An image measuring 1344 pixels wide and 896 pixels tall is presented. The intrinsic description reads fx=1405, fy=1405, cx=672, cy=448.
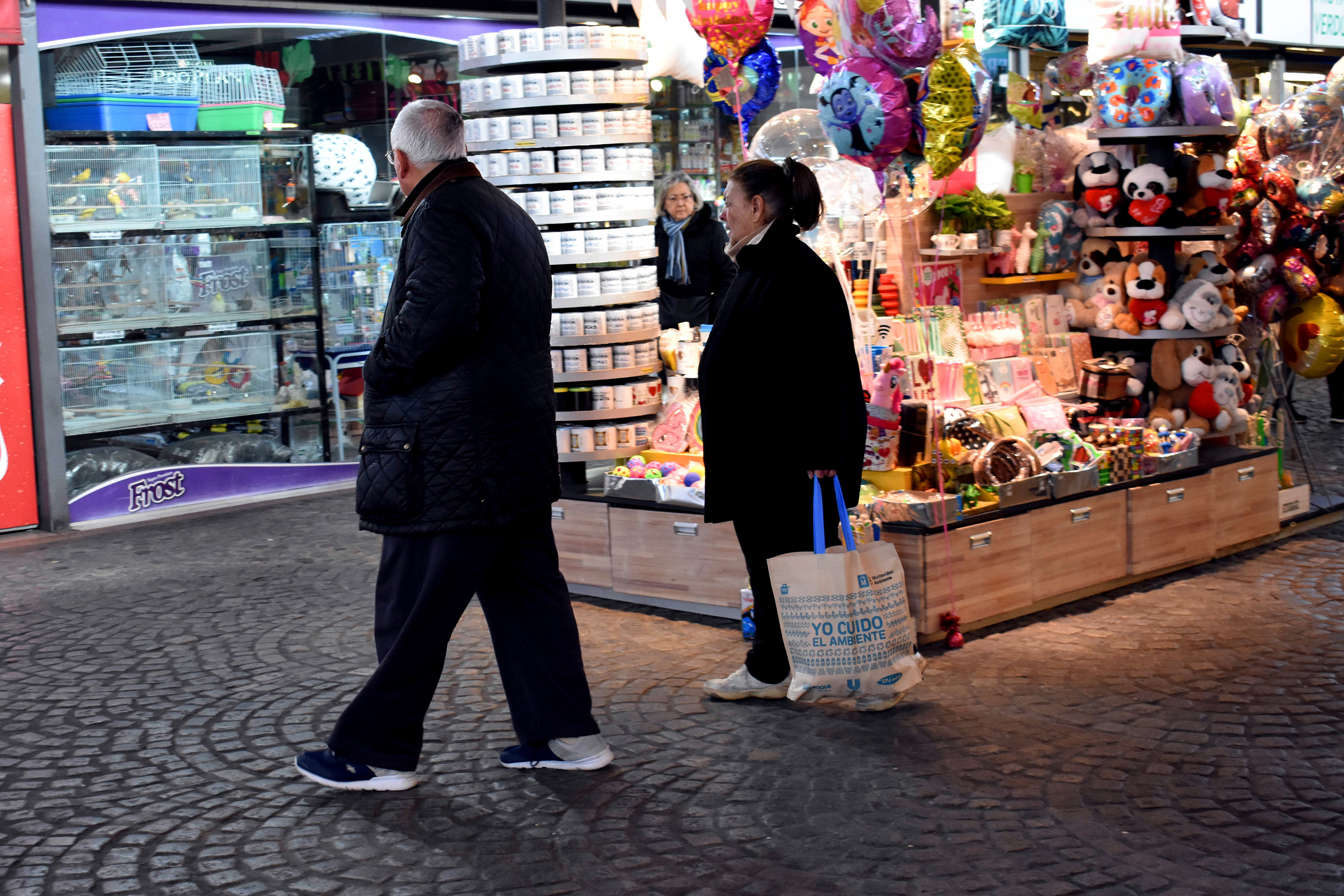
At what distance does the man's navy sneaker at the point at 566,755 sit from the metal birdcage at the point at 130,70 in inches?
235

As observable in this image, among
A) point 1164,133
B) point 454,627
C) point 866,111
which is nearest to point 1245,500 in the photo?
point 1164,133

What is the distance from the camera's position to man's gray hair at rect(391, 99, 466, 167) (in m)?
4.00

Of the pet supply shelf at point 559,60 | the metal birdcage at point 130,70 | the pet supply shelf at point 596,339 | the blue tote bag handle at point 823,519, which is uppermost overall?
the metal birdcage at point 130,70

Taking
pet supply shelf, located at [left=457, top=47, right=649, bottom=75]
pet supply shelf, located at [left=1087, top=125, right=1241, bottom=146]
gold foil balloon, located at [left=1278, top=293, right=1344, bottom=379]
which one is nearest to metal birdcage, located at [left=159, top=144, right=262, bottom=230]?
pet supply shelf, located at [left=457, top=47, right=649, bottom=75]

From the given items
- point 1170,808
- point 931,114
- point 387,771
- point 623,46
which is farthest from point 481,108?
point 1170,808

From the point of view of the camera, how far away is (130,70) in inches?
339

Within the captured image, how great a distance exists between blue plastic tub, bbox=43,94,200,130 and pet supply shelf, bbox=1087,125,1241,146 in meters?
5.60

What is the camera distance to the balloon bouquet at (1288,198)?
25.6ft

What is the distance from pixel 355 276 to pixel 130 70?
79.8 inches

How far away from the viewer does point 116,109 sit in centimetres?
850

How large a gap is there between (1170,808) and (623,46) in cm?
429

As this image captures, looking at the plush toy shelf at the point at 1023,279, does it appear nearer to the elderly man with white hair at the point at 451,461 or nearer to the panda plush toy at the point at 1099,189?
the panda plush toy at the point at 1099,189

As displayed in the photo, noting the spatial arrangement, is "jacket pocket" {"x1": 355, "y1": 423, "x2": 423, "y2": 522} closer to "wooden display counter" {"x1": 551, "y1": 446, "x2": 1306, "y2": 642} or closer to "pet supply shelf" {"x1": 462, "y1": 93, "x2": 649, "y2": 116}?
"wooden display counter" {"x1": 551, "y1": 446, "x2": 1306, "y2": 642}

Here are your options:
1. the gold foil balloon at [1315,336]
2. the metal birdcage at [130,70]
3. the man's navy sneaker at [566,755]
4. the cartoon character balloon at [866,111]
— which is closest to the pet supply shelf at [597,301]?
the cartoon character balloon at [866,111]
